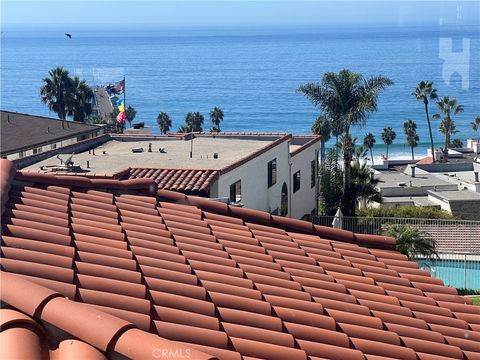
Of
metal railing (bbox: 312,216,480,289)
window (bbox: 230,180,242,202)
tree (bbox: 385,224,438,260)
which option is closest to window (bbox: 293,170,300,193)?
metal railing (bbox: 312,216,480,289)

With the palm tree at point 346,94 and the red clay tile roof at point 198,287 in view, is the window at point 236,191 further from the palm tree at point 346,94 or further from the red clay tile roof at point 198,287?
the palm tree at point 346,94

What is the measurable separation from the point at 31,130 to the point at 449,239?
21.3 m

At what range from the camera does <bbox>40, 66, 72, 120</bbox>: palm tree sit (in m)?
64.9

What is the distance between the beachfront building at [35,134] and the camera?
3747 cm

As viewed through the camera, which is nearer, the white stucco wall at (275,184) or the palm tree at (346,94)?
the white stucco wall at (275,184)

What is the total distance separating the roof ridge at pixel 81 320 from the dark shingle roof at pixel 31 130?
104ft

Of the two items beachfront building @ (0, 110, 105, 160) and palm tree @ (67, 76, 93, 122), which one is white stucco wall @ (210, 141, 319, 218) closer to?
beachfront building @ (0, 110, 105, 160)

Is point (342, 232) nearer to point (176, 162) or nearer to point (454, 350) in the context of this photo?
point (454, 350)

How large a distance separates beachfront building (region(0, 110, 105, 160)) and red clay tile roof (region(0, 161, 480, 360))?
85.8 feet

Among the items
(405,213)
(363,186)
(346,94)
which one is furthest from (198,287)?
(346,94)

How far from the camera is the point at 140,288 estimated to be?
6.82m

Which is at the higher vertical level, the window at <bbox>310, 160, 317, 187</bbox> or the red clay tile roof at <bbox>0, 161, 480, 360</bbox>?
the red clay tile roof at <bbox>0, 161, 480, 360</bbox>

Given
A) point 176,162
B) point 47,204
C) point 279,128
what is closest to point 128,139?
point 176,162

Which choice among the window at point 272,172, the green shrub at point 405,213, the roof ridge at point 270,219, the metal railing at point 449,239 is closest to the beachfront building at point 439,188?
the green shrub at point 405,213
